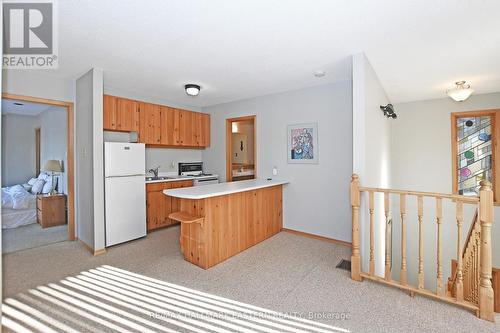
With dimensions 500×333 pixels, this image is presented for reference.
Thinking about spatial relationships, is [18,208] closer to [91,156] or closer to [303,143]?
[91,156]

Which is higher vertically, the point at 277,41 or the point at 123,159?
the point at 277,41

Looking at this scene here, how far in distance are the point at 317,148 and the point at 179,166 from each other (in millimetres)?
2911

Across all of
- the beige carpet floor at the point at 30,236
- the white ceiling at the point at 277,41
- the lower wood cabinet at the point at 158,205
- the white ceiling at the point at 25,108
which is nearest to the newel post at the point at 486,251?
the white ceiling at the point at 277,41

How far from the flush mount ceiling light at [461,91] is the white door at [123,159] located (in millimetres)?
4757

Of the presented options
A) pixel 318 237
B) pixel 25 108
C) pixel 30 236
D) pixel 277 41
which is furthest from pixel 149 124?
pixel 25 108

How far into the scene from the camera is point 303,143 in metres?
4.02

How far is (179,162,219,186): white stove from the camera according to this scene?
4.72 meters

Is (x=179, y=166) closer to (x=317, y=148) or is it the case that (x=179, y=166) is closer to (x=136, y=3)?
(x=317, y=148)

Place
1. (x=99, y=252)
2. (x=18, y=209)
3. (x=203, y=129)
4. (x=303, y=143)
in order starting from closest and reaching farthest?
1. (x=99, y=252)
2. (x=303, y=143)
3. (x=18, y=209)
4. (x=203, y=129)

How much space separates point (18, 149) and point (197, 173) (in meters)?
5.19

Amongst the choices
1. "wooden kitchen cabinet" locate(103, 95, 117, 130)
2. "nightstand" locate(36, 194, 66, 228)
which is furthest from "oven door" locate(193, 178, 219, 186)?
"nightstand" locate(36, 194, 66, 228)

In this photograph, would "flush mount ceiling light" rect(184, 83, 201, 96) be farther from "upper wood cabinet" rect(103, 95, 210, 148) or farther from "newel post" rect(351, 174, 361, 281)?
"newel post" rect(351, 174, 361, 281)

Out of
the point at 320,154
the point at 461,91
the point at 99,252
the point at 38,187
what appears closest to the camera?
the point at 99,252

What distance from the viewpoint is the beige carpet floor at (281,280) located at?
1.89 meters
